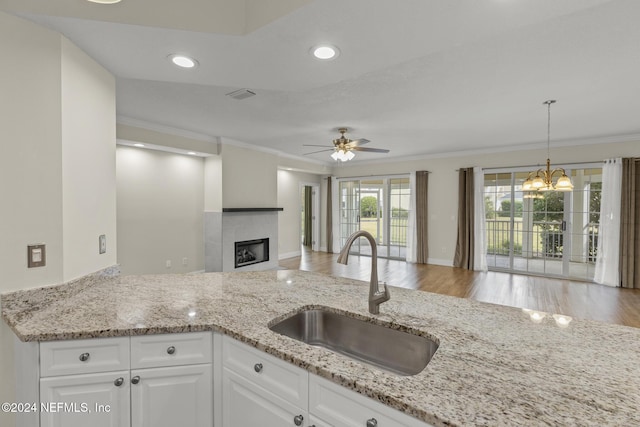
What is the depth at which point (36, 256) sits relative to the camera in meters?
1.63

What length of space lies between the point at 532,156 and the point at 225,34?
6.40 meters

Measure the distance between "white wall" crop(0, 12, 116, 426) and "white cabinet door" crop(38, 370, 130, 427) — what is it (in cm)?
44

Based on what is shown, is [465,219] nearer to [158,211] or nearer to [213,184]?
[213,184]

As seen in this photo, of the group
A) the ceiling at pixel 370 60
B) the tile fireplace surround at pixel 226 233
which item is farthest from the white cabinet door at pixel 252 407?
the tile fireplace surround at pixel 226 233

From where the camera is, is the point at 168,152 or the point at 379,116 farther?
the point at 168,152

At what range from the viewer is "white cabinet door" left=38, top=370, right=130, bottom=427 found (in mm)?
1311

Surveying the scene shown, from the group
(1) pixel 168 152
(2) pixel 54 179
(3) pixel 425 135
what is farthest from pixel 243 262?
(2) pixel 54 179

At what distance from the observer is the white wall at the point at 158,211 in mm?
4734

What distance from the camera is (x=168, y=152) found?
17.3ft

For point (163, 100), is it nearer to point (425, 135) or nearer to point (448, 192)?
point (425, 135)

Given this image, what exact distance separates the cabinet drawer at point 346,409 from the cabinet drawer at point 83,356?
0.88 m

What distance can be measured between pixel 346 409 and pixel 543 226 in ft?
21.8

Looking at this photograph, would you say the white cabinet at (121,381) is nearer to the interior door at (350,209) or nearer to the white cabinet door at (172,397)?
the white cabinet door at (172,397)

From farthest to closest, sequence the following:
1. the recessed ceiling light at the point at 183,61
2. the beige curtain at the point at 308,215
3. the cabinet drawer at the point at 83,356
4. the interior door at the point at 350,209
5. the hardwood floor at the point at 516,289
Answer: the beige curtain at the point at 308,215
the interior door at the point at 350,209
the hardwood floor at the point at 516,289
the recessed ceiling light at the point at 183,61
the cabinet drawer at the point at 83,356
